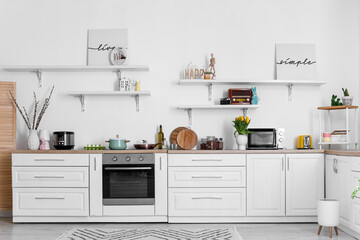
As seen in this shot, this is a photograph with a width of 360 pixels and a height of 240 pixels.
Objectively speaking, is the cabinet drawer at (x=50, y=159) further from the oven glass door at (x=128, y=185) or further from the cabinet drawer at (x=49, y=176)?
the oven glass door at (x=128, y=185)

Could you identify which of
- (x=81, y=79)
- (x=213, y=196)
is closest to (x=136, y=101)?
(x=81, y=79)

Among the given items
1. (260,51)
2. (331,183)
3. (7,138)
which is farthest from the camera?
(260,51)

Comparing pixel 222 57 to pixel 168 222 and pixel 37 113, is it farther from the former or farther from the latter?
pixel 37 113

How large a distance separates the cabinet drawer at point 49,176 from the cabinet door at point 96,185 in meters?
0.07

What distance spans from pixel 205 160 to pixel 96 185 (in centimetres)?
126

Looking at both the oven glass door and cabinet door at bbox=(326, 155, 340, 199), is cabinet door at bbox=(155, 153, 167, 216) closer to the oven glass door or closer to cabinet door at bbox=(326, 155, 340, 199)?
the oven glass door

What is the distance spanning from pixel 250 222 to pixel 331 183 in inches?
38.9

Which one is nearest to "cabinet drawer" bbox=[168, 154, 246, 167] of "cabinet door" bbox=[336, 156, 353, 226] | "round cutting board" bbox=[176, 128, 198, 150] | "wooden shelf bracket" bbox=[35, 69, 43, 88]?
"round cutting board" bbox=[176, 128, 198, 150]

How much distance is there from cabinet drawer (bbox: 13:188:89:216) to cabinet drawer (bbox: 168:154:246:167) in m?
1.07

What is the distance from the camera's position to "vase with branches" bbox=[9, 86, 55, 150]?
15.1 feet

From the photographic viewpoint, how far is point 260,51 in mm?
5008

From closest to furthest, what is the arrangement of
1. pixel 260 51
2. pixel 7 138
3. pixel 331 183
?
pixel 331 183
pixel 7 138
pixel 260 51


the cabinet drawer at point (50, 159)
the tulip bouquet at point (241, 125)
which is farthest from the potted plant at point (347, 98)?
the cabinet drawer at point (50, 159)

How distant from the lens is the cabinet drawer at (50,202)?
4359 millimetres
